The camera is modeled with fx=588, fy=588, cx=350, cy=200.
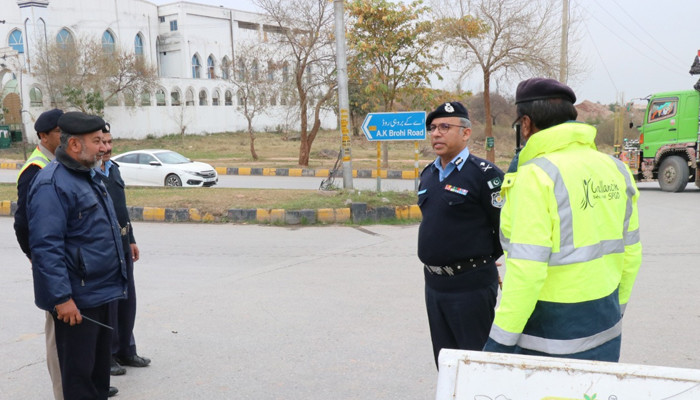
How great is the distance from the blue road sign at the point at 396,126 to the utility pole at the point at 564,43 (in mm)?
11392

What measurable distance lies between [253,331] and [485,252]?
2.65 meters

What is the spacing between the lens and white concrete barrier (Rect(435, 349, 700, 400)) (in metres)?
1.86

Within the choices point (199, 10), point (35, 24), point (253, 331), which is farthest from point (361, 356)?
point (199, 10)

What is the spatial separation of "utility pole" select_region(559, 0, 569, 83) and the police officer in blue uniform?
1926cm

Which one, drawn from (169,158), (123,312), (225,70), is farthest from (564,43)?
(225,70)

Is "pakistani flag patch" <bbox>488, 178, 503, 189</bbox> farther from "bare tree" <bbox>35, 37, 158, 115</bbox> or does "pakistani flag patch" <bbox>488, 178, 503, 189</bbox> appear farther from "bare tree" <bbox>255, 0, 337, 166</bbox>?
"bare tree" <bbox>35, 37, 158, 115</bbox>

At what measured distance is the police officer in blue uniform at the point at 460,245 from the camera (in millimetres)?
3033

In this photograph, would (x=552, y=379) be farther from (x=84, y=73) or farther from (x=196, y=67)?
(x=196, y=67)

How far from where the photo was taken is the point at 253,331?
5047 millimetres

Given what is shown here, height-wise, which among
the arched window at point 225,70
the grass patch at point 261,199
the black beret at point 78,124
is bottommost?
the grass patch at point 261,199

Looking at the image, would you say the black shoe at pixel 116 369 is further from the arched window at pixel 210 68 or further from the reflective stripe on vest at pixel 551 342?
the arched window at pixel 210 68

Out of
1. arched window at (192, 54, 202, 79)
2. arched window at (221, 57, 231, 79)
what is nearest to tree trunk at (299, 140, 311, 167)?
arched window at (221, 57, 231, 79)

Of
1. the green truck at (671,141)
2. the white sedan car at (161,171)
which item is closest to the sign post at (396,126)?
the white sedan car at (161,171)

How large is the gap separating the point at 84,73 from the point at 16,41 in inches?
341
